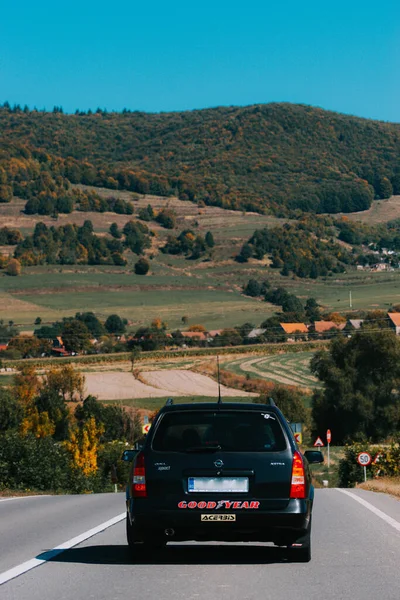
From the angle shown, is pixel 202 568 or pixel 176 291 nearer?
pixel 202 568

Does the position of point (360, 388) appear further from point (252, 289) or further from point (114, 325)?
point (252, 289)

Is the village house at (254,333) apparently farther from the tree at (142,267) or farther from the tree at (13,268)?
the tree at (13,268)

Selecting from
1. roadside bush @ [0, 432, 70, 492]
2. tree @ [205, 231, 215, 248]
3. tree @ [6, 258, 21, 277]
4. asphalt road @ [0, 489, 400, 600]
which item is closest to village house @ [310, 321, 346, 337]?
tree @ [6, 258, 21, 277]

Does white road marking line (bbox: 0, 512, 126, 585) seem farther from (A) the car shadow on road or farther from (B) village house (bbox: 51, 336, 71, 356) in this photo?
(B) village house (bbox: 51, 336, 71, 356)

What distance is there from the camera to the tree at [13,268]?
567ft

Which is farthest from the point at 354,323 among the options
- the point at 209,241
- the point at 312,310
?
the point at 209,241

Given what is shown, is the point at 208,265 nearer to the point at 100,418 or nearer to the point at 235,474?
the point at 100,418

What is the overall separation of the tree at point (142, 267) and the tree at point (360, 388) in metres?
101

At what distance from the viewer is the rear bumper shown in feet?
30.8

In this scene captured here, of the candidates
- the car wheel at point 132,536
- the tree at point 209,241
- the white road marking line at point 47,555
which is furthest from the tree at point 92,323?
the car wheel at point 132,536

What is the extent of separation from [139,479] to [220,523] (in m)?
0.87

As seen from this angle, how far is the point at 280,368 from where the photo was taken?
101562mm

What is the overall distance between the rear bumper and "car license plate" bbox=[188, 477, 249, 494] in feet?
0.66

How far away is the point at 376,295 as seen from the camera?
161375 millimetres
